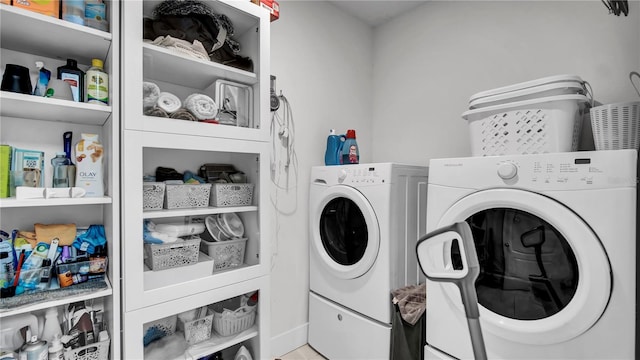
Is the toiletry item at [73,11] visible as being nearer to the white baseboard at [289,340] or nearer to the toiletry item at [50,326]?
the toiletry item at [50,326]

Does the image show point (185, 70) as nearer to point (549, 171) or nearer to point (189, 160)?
point (189, 160)

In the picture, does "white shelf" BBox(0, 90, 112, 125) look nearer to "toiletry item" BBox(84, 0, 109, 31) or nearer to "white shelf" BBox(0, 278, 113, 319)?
"toiletry item" BBox(84, 0, 109, 31)

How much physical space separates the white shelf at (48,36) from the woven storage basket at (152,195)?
58cm

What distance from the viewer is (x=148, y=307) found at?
1.18 metres

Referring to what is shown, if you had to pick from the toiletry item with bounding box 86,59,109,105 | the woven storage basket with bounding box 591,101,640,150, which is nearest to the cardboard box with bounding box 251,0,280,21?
the toiletry item with bounding box 86,59,109,105

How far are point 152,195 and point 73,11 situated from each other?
0.74 m

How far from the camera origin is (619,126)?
1.13 m

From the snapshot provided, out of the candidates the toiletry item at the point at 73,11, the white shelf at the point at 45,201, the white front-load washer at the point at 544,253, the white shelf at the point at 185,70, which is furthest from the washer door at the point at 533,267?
the toiletry item at the point at 73,11

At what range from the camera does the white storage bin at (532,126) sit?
1244 millimetres

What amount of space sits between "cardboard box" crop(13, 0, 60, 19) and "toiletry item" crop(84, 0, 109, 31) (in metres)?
0.09

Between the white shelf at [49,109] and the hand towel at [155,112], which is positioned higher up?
the hand towel at [155,112]

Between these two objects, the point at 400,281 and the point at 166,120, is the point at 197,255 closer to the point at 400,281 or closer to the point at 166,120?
the point at 166,120

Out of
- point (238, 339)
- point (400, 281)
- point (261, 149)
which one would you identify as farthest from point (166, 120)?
point (400, 281)

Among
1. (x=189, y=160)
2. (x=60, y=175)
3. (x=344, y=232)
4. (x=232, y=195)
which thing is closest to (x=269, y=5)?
(x=189, y=160)
